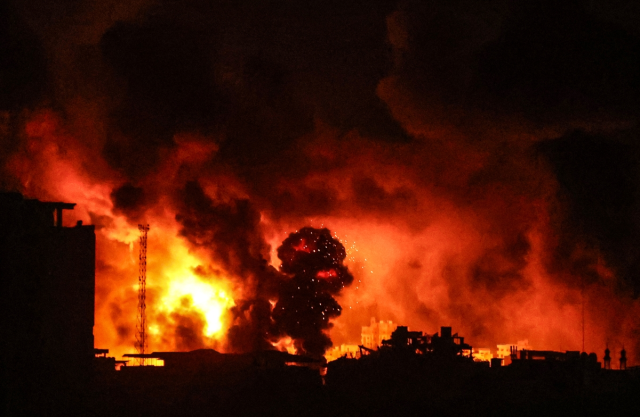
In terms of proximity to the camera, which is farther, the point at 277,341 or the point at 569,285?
the point at 569,285

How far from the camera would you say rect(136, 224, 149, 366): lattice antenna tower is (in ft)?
203

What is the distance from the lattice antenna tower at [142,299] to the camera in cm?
6191

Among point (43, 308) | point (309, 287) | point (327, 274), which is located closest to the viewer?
point (43, 308)

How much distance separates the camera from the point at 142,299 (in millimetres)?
62875

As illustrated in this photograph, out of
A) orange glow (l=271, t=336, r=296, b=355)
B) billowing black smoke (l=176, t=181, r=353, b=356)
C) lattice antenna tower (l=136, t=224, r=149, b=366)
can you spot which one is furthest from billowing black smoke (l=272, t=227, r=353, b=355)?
lattice antenna tower (l=136, t=224, r=149, b=366)

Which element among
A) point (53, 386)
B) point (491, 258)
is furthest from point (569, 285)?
point (53, 386)

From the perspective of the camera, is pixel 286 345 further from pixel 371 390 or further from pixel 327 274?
pixel 371 390

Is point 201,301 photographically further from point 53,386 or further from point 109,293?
point 53,386

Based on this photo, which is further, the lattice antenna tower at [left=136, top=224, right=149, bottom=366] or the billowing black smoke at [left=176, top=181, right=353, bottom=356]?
the billowing black smoke at [left=176, top=181, right=353, bottom=356]

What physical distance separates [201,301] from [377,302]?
43.3 feet

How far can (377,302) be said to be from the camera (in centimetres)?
7269

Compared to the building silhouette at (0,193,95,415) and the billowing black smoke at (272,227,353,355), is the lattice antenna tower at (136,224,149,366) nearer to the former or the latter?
the billowing black smoke at (272,227,353,355)

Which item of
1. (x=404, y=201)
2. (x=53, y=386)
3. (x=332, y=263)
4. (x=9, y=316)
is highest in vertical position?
(x=404, y=201)

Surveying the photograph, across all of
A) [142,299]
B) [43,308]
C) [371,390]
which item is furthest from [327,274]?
[43,308]
